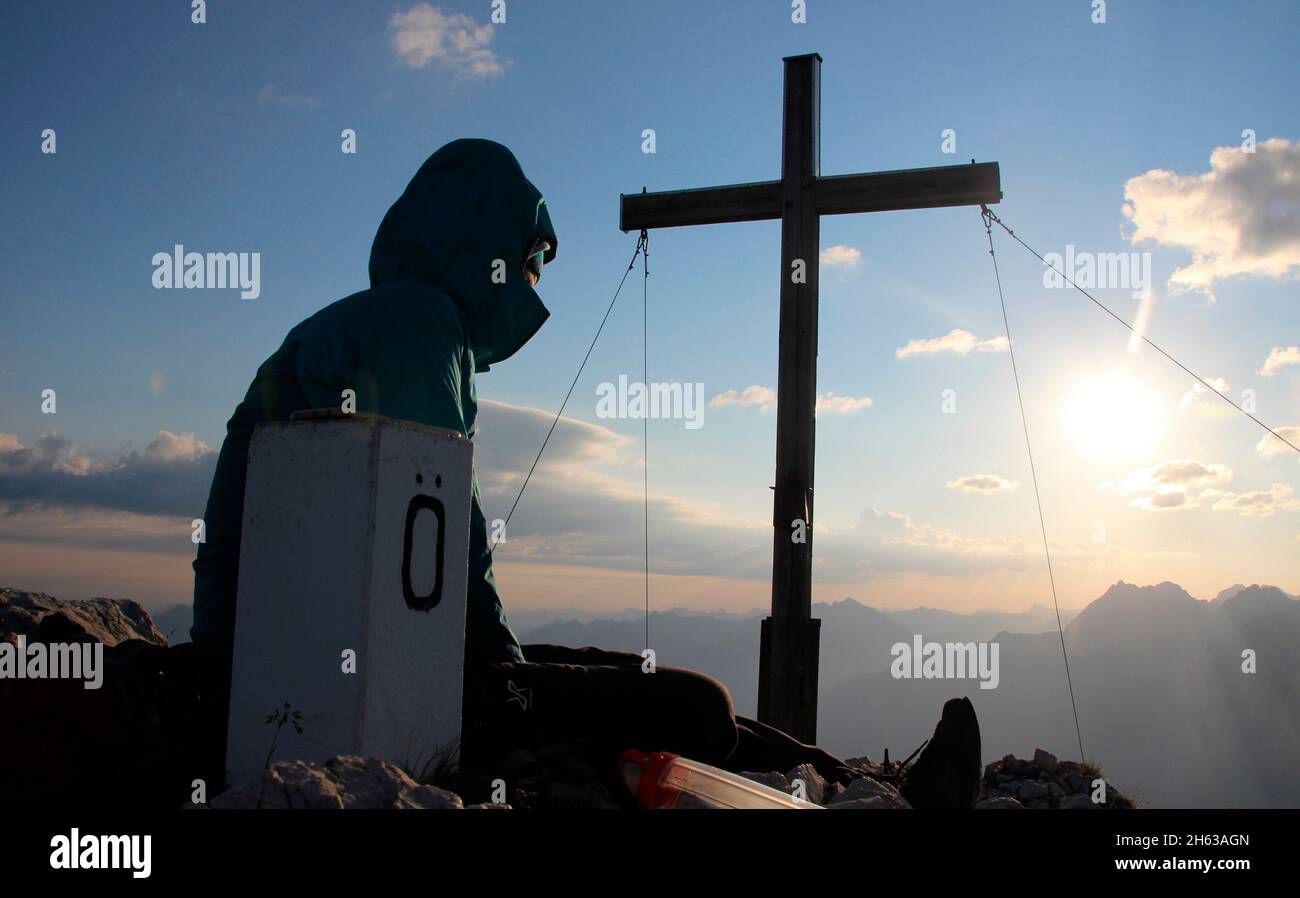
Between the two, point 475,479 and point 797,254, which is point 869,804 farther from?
point 797,254

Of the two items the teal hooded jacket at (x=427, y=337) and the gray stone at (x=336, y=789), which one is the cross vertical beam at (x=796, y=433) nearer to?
the teal hooded jacket at (x=427, y=337)

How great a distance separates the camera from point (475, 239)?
461cm

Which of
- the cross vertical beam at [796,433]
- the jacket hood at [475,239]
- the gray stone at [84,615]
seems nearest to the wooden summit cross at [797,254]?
the cross vertical beam at [796,433]

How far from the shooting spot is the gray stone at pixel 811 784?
3.85 metres

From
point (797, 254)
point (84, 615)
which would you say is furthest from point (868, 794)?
point (84, 615)

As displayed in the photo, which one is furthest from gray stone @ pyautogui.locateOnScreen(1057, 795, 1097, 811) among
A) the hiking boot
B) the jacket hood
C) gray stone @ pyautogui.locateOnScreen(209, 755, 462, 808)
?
gray stone @ pyautogui.locateOnScreen(209, 755, 462, 808)

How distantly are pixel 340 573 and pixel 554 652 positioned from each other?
76.8 inches

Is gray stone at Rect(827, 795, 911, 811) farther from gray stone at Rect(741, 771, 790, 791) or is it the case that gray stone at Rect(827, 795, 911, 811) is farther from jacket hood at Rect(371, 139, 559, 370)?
jacket hood at Rect(371, 139, 559, 370)

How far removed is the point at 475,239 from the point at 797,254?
3.21 metres

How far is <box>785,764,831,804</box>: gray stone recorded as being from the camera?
3853 mm

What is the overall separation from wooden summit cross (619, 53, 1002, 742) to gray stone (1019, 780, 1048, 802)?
4.71ft

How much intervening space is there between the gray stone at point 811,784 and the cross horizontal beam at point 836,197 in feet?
14.4

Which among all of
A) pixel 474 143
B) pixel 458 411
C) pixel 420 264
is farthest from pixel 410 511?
pixel 474 143
